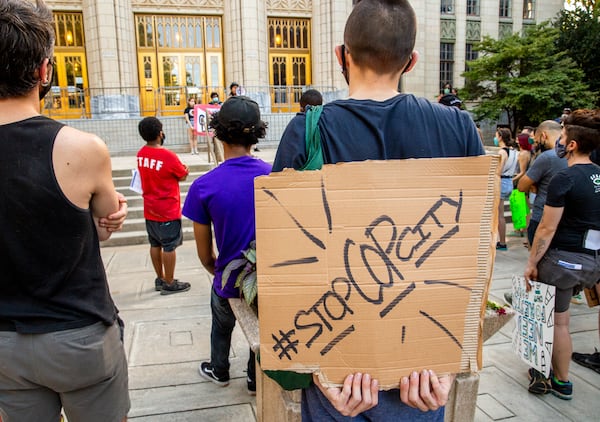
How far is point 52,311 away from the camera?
5.85 feet

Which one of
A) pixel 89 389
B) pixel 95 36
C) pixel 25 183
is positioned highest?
pixel 95 36

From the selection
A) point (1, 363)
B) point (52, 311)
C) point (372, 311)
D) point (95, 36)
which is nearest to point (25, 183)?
point (52, 311)

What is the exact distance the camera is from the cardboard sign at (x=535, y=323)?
3.46m

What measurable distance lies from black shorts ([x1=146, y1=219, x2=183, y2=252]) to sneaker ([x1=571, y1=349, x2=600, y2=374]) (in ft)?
14.2

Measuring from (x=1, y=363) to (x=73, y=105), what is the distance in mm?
18831

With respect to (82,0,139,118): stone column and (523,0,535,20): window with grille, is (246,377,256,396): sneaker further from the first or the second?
(523,0,535,20): window with grille

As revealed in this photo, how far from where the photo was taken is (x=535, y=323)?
356 centimetres

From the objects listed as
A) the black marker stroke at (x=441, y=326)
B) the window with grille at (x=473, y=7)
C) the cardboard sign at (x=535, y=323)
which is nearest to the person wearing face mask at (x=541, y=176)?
the cardboard sign at (x=535, y=323)

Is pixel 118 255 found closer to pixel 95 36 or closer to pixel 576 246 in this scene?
pixel 576 246

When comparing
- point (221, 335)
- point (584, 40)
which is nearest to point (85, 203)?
point (221, 335)

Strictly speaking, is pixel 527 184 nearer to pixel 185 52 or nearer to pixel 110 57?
pixel 110 57

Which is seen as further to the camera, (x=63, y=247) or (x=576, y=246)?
(x=576, y=246)

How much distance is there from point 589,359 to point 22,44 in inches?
183

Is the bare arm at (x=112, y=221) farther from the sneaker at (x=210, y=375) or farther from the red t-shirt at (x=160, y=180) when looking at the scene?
the red t-shirt at (x=160, y=180)
